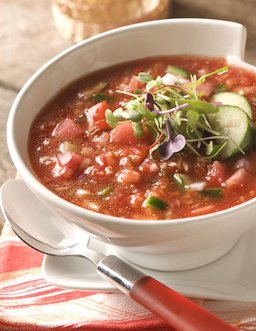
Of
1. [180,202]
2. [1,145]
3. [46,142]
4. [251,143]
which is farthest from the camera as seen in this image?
[1,145]

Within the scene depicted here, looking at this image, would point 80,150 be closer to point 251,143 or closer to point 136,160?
point 136,160

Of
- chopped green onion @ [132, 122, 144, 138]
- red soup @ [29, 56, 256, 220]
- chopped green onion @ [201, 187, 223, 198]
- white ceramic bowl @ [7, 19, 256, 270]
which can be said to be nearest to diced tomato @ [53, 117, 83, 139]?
red soup @ [29, 56, 256, 220]

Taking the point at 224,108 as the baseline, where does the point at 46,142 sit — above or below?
below

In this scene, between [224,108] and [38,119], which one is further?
[38,119]

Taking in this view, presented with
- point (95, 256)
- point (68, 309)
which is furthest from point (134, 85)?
point (68, 309)

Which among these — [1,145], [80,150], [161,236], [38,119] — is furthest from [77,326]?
[1,145]

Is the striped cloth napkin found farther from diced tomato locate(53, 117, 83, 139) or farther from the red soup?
diced tomato locate(53, 117, 83, 139)

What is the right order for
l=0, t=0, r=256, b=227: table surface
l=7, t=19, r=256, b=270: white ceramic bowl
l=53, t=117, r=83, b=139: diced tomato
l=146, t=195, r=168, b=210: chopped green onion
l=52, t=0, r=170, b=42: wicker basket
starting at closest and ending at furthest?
1. l=7, t=19, r=256, b=270: white ceramic bowl
2. l=146, t=195, r=168, b=210: chopped green onion
3. l=53, t=117, r=83, b=139: diced tomato
4. l=0, t=0, r=256, b=227: table surface
5. l=52, t=0, r=170, b=42: wicker basket
